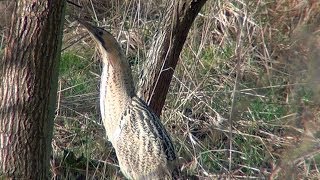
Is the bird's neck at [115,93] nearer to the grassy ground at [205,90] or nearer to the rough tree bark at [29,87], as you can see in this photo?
the grassy ground at [205,90]

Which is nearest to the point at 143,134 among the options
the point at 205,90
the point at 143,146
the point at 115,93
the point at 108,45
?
the point at 143,146

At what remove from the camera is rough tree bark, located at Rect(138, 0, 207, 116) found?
4.45 meters

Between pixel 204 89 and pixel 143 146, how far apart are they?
7.41 ft

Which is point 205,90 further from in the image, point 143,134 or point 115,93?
point 143,134

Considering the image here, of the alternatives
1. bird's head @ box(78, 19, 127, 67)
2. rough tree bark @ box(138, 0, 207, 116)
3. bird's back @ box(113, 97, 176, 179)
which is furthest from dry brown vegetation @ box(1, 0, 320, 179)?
bird's head @ box(78, 19, 127, 67)

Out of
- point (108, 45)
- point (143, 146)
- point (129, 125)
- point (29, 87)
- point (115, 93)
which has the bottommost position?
point (143, 146)

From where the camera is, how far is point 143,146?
161 inches

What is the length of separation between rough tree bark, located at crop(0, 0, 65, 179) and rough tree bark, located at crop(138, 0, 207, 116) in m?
1.09

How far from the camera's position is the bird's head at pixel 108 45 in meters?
4.41

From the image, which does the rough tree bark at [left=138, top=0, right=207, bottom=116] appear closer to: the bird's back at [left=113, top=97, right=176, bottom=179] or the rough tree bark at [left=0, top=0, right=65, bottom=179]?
the bird's back at [left=113, top=97, right=176, bottom=179]

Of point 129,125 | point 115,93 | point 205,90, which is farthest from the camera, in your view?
point 205,90

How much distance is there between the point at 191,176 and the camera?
16.5 ft

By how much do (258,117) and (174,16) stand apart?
1856 mm

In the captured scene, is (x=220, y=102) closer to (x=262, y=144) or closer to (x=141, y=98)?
(x=262, y=144)
